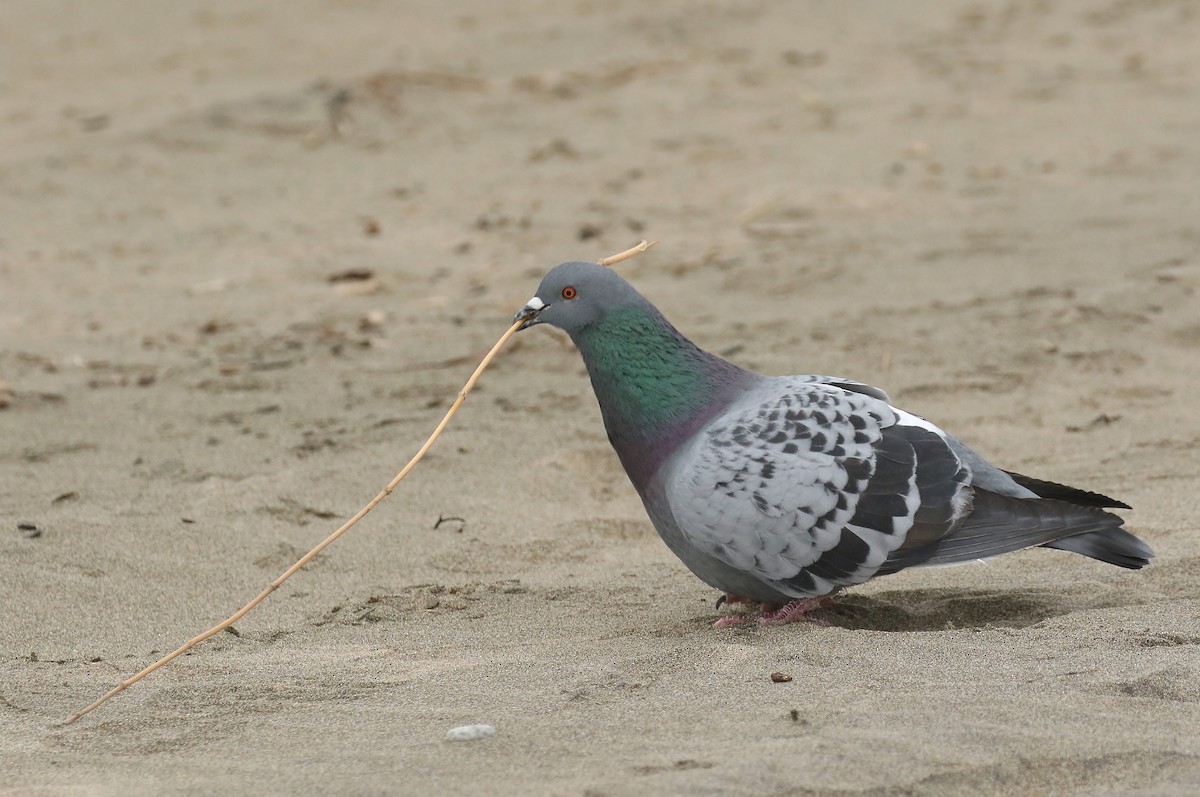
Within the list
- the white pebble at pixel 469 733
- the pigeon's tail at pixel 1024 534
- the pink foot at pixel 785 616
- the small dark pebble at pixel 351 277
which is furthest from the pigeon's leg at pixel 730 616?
the small dark pebble at pixel 351 277

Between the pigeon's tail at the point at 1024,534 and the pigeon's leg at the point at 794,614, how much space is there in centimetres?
24

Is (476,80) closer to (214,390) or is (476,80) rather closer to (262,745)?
(214,390)

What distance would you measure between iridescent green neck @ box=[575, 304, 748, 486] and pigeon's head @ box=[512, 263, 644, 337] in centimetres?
2

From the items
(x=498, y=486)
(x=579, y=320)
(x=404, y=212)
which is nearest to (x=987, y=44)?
(x=404, y=212)

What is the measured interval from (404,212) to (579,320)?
4535 millimetres

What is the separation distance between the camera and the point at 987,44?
11109 mm

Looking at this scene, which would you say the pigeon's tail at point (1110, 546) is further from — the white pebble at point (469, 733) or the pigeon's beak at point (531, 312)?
the white pebble at point (469, 733)

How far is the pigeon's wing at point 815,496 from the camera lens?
368cm

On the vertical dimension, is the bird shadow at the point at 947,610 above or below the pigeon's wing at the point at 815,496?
below

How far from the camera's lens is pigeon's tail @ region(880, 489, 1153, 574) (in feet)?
12.2

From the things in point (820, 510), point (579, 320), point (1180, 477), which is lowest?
point (1180, 477)

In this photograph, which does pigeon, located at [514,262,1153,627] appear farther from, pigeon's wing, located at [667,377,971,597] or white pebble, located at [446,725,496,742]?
white pebble, located at [446,725,496,742]

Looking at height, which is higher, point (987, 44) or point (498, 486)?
point (987, 44)

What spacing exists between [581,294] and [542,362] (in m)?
2.38
